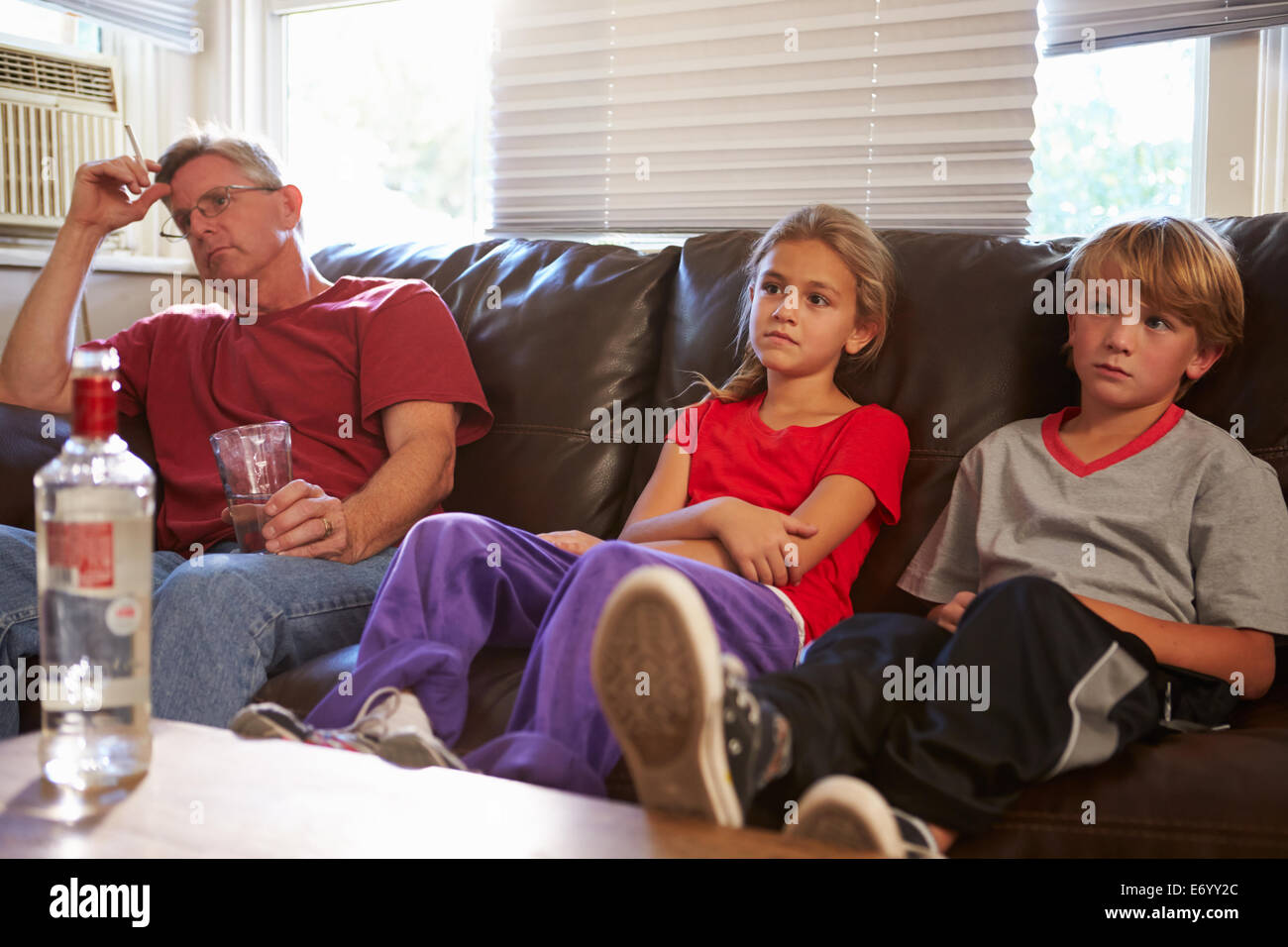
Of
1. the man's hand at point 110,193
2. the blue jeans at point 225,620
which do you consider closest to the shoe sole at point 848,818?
the blue jeans at point 225,620

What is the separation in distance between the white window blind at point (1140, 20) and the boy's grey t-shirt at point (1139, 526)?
0.86 metres

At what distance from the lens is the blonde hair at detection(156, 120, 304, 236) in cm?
195

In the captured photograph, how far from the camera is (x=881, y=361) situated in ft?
5.59

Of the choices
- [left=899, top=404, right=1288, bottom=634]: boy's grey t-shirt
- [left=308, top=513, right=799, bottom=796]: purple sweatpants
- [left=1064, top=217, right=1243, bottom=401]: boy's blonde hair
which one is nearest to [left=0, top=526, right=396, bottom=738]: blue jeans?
[left=308, top=513, right=799, bottom=796]: purple sweatpants

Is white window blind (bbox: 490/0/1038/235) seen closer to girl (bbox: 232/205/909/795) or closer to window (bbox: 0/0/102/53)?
girl (bbox: 232/205/909/795)

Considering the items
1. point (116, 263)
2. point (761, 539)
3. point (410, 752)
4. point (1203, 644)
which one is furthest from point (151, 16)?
point (1203, 644)

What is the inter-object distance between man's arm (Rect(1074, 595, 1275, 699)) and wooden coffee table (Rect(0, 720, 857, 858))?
2.35 ft

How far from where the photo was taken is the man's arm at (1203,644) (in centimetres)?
123

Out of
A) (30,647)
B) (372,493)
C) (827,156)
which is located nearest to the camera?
(30,647)

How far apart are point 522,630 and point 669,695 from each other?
716 millimetres

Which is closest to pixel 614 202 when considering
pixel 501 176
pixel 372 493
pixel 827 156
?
pixel 501 176

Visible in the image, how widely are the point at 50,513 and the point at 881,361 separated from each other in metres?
1.25

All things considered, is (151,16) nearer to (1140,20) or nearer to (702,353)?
(702,353)
